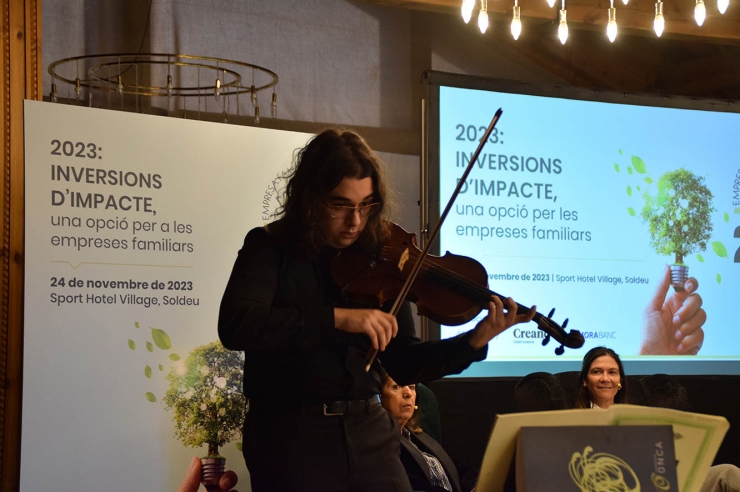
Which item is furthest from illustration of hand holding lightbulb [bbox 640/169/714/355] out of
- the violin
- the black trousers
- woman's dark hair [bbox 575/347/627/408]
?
the black trousers

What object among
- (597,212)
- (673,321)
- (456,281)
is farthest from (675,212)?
(456,281)

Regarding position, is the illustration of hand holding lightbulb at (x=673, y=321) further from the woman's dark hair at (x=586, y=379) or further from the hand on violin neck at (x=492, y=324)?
the hand on violin neck at (x=492, y=324)

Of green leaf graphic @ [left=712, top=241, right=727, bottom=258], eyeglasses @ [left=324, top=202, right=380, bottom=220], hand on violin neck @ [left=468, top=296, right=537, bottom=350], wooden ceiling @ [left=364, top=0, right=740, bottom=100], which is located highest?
wooden ceiling @ [left=364, top=0, right=740, bottom=100]

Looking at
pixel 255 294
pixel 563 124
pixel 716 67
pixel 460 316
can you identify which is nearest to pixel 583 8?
pixel 563 124

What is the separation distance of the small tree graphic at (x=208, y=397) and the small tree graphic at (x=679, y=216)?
249 cm

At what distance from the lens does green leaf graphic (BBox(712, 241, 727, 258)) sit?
4914mm

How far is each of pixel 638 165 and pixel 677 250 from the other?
528mm

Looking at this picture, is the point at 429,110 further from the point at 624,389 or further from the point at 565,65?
the point at 565,65

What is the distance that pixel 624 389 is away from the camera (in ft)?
12.6

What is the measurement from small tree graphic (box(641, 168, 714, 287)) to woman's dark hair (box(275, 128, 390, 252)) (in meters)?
3.25

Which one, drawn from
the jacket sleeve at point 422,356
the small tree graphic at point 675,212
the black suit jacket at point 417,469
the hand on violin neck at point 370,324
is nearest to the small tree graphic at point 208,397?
the black suit jacket at point 417,469

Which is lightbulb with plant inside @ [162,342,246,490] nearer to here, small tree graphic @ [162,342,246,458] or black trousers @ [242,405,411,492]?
small tree graphic @ [162,342,246,458]

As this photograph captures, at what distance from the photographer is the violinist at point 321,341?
170 cm

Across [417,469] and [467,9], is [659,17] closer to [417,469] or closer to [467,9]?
[467,9]
